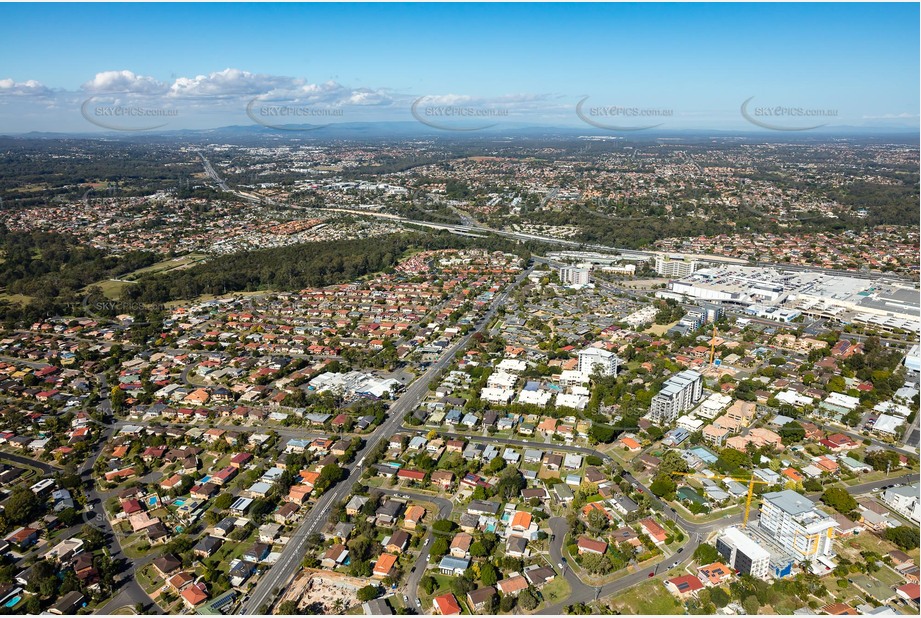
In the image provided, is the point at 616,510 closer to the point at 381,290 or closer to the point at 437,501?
the point at 437,501

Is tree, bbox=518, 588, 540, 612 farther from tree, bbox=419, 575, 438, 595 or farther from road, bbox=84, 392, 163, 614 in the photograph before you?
road, bbox=84, 392, 163, 614

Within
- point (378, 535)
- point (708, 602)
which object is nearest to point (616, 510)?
point (708, 602)

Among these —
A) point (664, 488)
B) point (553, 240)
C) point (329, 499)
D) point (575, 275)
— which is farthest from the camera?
point (553, 240)

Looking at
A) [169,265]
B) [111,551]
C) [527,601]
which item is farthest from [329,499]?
[169,265]

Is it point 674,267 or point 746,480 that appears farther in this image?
point 674,267

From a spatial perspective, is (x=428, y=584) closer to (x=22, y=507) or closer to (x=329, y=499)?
(x=329, y=499)

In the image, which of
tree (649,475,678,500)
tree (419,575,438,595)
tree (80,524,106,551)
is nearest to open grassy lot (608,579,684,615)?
tree (649,475,678,500)

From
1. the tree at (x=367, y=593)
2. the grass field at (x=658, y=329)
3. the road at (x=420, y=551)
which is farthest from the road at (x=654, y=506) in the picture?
the grass field at (x=658, y=329)
